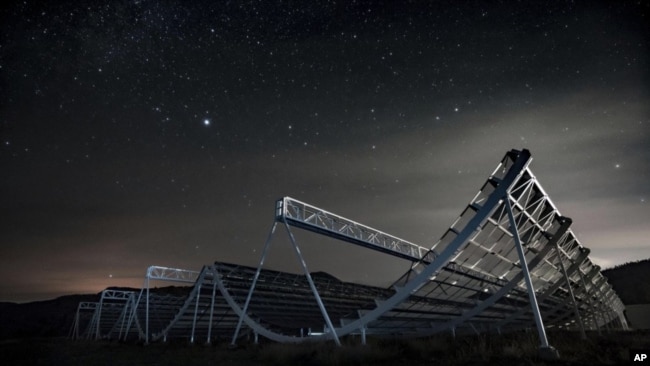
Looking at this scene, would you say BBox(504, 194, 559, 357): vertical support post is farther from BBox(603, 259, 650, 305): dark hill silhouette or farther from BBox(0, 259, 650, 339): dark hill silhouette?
BBox(603, 259, 650, 305): dark hill silhouette

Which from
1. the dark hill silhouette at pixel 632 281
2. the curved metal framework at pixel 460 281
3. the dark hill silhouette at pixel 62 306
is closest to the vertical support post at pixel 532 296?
the curved metal framework at pixel 460 281

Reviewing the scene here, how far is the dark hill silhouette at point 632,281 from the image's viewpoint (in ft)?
347

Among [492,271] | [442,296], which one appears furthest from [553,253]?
[442,296]

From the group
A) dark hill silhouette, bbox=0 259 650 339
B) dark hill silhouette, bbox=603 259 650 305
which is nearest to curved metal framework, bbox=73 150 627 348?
dark hill silhouette, bbox=0 259 650 339

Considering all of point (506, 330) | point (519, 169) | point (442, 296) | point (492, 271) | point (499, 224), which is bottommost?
point (506, 330)

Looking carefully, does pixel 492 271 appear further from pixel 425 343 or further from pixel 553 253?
pixel 425 343

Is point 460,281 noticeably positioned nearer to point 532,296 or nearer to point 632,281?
point 532,296

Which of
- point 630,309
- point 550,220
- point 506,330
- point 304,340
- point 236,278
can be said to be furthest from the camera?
point 630,309

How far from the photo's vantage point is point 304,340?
682 inches

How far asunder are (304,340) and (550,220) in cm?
1284

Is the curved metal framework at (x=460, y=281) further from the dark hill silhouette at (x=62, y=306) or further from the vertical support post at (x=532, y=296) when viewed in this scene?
the dark hill silhouette at (x=62, y=306)

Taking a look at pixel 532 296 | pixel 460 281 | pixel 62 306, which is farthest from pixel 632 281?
pixel 62 306

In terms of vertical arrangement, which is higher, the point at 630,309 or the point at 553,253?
the point at 553,253

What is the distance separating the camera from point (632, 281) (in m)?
116
